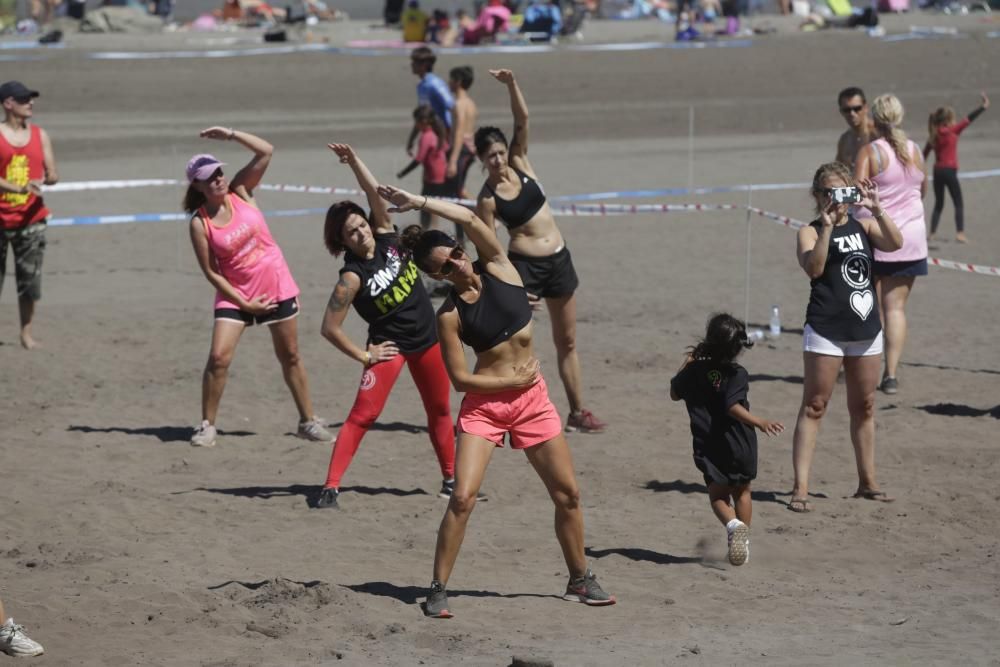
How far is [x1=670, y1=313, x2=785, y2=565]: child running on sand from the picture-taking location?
25.4 feet

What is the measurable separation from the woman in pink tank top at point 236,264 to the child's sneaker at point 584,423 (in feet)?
6.37

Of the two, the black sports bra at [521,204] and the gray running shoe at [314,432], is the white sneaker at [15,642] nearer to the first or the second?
the gray running shoe at [314,432]

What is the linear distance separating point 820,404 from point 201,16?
86.1ft

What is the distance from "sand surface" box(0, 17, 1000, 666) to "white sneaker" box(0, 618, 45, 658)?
11 centimetres

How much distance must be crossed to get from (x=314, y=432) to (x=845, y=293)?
4.00 m

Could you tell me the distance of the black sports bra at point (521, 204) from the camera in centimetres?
998

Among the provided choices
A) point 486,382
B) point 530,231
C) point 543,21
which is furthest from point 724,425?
point 543,21

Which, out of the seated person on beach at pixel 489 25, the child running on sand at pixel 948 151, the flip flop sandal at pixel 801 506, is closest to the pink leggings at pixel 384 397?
the flip flop sandal at pixel 801 506

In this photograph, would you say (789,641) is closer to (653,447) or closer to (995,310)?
(653,447)

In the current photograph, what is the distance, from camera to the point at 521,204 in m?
10.0

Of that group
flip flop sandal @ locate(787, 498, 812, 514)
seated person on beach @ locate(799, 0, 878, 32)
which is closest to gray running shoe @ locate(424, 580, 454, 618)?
flip flop sandal @ locate(787, 498, 812, 514)

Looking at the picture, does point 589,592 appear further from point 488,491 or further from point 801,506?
point 488,491

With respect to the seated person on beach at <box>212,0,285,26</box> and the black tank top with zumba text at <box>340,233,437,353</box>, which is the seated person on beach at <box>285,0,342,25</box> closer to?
the seated person on beach at <box>212,0,285,26</box>

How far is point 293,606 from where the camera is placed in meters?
7.16
